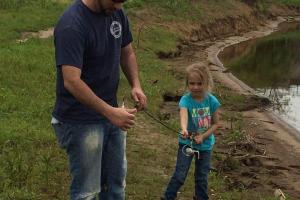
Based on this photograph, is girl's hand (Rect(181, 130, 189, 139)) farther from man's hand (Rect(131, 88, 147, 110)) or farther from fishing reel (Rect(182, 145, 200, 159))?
man's hand (Rect(131, 88, 147, 110))

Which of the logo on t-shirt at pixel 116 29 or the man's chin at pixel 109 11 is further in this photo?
the logo on t-shirt at pixel 116 29

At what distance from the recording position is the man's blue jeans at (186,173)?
246 inches

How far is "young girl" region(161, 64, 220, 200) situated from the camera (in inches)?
234

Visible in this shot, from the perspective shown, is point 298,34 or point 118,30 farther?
point 298,34

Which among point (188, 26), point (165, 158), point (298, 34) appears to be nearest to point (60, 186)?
point (165, 158)

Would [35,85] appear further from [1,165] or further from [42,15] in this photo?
[42,15]

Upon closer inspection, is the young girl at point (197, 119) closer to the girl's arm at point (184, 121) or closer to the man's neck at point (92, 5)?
the girl's arm at point (184, 121)

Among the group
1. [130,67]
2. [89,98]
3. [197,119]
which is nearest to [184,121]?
[197,119]

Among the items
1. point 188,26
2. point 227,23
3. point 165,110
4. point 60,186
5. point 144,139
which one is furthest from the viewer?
point 227,23

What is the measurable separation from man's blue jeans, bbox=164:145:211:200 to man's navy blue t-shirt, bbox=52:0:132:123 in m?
2.23

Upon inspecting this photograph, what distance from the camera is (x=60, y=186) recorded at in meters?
6.74

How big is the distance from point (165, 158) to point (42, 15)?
1462cm

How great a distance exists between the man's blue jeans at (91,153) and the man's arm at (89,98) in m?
0.29

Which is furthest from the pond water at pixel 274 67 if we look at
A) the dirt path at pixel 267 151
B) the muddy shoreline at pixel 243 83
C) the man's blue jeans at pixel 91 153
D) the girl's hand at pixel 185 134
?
the man's blue jeans at pixel 91 153
